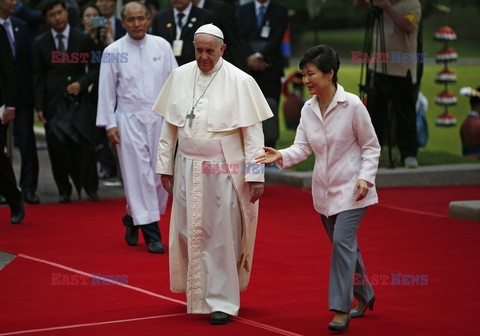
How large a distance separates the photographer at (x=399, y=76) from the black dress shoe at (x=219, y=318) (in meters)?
7.11

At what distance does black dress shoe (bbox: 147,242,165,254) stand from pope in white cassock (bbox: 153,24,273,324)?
7.38 ft

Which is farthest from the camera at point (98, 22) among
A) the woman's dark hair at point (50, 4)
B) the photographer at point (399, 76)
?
the photographer at point (399, 76)

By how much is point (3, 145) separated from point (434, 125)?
14077 millimetres

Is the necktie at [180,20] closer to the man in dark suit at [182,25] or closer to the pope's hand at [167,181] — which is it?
the man in dark suit at [182,25]

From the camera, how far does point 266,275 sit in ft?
30.2

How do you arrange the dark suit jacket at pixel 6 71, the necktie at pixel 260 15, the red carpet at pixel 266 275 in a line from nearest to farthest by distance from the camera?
the red carpet at pixel 266 275 < the dark suit jacket at pixel 6 71 < the necktie at pixel 260 15

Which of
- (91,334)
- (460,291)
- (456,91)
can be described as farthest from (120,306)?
(456,91)

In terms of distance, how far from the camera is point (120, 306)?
8156mm

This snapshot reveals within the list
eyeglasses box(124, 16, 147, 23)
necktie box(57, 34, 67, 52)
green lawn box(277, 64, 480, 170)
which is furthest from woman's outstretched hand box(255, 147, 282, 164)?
green lawn box(277, 64, 480, 170)

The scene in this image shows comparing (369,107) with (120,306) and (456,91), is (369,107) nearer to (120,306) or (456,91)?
(120,306)

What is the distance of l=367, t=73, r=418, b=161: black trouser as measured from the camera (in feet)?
47.5

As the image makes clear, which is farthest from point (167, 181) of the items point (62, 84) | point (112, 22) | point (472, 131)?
point (472, 131)

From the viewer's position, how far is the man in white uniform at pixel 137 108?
10336 mm

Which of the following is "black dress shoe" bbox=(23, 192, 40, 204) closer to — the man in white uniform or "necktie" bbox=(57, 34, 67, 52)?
"necktie" bbox=(57, 34, 67, 52)
